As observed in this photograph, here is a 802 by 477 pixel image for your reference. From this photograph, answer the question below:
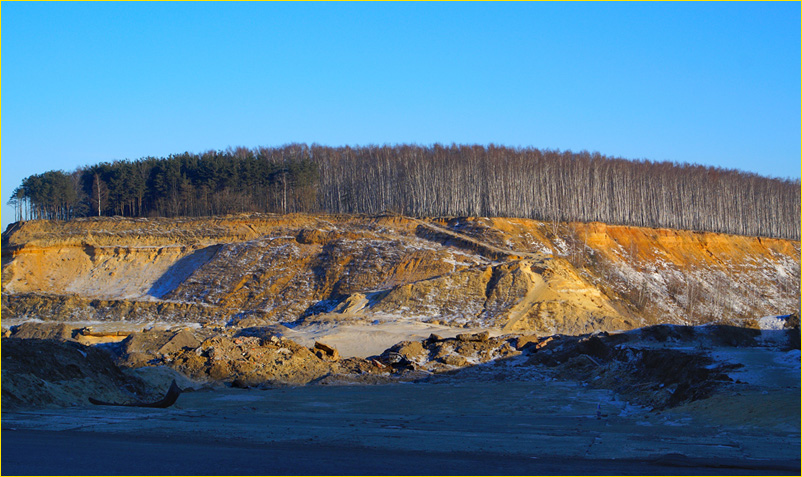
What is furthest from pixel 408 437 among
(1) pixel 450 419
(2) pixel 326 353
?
(2) pixel 326 353

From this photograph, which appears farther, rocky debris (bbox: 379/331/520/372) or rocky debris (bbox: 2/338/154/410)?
rocky debris (bbox: 379/331/520/372)

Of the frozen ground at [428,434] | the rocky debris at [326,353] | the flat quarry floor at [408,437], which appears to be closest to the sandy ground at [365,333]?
the rocky debris at [326,353]

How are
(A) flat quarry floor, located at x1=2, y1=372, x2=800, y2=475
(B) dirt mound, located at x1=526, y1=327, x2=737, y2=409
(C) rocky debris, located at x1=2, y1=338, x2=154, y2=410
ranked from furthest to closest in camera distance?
(B) dirt mound, located at x1=526, y1=327, x2=737, y2=409
(C) rocky debris, located at x1=2, y1=338, x2=154, y2=410
(A) flat quarry floor, located at x1=2, y1=372, x2=800, y2=475

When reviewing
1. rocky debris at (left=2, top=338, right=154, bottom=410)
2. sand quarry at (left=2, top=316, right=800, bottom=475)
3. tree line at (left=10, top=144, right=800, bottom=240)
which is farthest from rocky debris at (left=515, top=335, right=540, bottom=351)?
tree line at (left=10, top=144, right=800, bottom=240)

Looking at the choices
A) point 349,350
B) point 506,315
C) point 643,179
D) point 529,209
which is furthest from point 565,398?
point 643,179

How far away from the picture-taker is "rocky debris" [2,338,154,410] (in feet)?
51.0

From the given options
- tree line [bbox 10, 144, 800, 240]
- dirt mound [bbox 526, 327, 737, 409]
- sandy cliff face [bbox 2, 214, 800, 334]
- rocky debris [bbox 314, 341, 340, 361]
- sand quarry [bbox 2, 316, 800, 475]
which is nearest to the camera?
sand quarry [bbox 2, 316, 800, 475]

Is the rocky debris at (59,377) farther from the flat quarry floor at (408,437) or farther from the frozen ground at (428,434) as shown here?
the flat quarry floor at (408,437)

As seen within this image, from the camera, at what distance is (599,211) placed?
59375mm

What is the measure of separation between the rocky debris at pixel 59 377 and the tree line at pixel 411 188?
124 ft

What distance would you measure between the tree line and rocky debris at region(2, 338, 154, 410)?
37670 millimetres

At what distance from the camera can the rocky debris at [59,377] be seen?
1554 centimetres

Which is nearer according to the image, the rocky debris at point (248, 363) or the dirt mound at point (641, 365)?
the dirt mound at point (641, 365)

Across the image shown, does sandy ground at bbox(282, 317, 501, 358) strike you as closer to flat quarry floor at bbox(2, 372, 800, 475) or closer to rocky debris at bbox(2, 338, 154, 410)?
flat quarry floor at bbox(2, 372, 800, 475)
